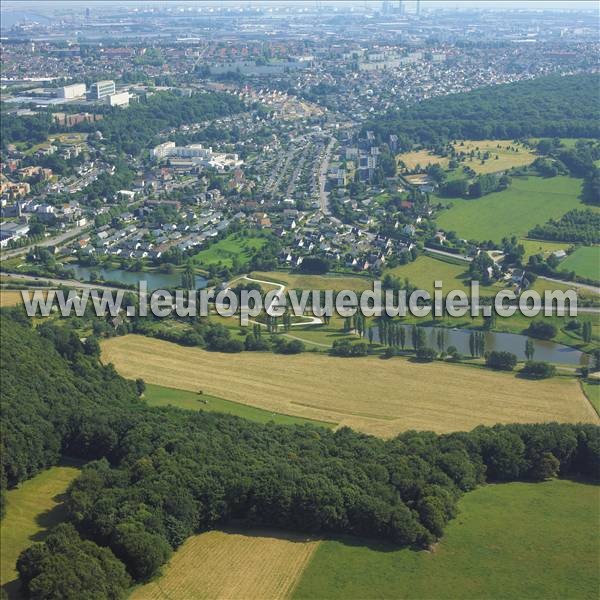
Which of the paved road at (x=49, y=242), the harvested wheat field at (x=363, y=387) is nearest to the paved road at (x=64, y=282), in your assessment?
the paved road at (x=49, y=242)

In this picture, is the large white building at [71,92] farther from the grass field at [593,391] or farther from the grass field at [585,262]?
the grass field at [593,391]

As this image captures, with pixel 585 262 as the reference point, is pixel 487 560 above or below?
above

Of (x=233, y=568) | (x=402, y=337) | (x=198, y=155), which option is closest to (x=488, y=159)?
(x=198, y=155)

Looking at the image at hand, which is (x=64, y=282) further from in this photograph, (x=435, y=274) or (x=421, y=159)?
(x=421, y=159)

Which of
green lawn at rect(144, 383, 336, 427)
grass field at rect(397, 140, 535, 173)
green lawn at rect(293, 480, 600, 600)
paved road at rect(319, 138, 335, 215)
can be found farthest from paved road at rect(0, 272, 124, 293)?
grass field at rect(397, 140, 535, 173)

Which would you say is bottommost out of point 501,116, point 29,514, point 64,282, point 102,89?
point 64,282

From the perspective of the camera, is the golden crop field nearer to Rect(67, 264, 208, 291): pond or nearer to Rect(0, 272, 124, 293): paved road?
Rect(67, 264, 208, 291): pond
